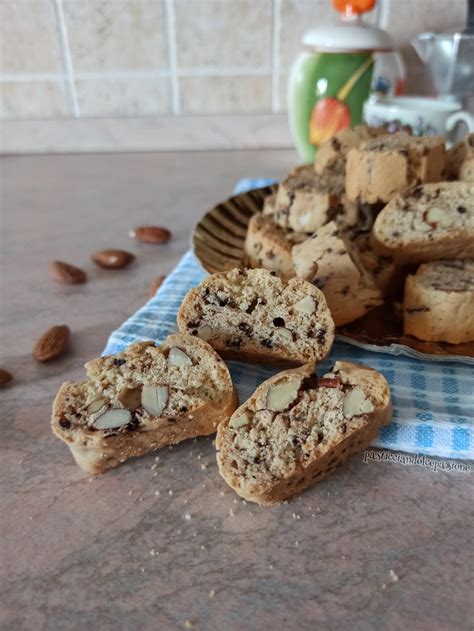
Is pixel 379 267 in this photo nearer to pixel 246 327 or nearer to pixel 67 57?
pixel 246 327

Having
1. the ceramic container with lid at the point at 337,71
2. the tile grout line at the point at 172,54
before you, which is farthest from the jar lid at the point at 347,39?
the tile grout line at the point at 172,54

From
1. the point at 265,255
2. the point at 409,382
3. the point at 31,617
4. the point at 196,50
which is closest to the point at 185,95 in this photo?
the point at 196,50

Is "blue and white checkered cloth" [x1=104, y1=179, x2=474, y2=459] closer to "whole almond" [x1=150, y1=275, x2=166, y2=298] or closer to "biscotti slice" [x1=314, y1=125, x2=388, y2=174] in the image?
"whole almond" [x1=150, y1=275, x2=166, y2=298]

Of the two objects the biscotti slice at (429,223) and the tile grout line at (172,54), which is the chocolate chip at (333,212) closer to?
the biscotti slice at (429,223)

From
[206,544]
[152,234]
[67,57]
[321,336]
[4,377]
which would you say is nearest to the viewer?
[206,544]

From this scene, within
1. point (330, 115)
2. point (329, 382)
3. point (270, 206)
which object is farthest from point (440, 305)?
point (330, 115)

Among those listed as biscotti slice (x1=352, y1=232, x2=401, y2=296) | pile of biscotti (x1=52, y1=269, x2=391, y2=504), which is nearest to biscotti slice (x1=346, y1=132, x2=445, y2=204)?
biscotti slice (x1=352, y1=232, x2=401, y2=296)
